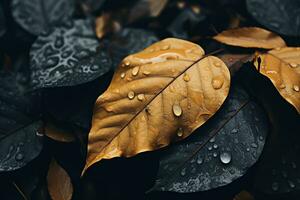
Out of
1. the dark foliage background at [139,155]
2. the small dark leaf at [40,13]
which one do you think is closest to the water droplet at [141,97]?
the dark foliage background at [139,155]

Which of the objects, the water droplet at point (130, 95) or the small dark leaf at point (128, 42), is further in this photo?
the small dark leaf at point (128, 42)

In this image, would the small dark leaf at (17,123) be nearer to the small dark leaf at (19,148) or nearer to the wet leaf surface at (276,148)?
the small dark leaf at (19,148)

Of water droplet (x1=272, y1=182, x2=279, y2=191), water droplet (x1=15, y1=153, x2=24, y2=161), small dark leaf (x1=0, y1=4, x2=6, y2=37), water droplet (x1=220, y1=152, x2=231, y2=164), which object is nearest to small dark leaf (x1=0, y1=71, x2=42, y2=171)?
water droplet (x1=15, y1=153, x2=24, y2=161)

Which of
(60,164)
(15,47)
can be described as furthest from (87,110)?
(15,47)

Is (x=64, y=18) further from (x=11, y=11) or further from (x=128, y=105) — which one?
(x=128, y=105)

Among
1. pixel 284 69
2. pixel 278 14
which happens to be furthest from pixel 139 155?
pixel 278 14
